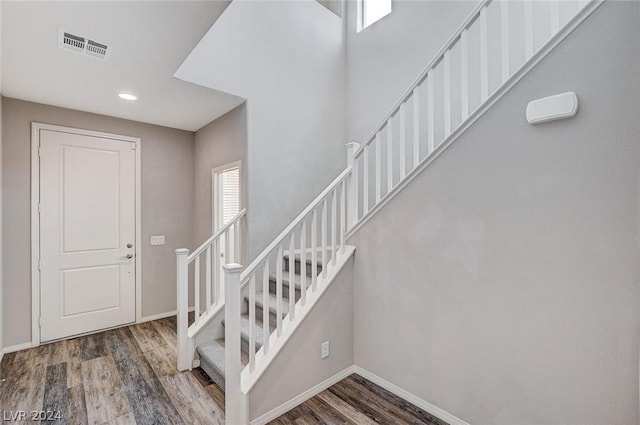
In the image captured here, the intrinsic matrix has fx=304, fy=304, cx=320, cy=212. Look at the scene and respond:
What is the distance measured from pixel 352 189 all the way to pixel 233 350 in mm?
1634

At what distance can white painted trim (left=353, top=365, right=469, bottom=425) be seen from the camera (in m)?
2.14

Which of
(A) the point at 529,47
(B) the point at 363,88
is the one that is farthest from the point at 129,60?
(A) the point at 529,47

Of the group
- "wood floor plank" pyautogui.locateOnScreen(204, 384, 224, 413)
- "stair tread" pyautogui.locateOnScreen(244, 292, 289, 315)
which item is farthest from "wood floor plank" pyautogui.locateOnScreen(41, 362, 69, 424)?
"stair tread" pyautogui.locateOnScreen(244, 292, 289, 315)

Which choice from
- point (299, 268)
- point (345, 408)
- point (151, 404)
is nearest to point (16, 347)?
point (151, 404)

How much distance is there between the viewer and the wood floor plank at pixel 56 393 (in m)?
2.20

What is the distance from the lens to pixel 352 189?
2809mm

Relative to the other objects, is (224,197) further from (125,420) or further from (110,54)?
(125,420)

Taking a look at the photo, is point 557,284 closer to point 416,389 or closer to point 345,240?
point 416,389

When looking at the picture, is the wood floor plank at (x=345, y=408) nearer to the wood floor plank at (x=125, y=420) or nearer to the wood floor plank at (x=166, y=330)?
the wood floor plank at (x=125, y=420)

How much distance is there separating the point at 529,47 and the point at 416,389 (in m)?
2.45

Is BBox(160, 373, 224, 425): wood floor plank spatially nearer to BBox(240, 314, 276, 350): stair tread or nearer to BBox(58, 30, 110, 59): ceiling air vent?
BBox(240, 314, 276, 350): stair tread

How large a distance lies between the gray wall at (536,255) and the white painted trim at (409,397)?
1.6 inches

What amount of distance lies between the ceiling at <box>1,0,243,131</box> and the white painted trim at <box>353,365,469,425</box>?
2.98 meters

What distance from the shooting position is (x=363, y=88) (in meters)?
3.99
